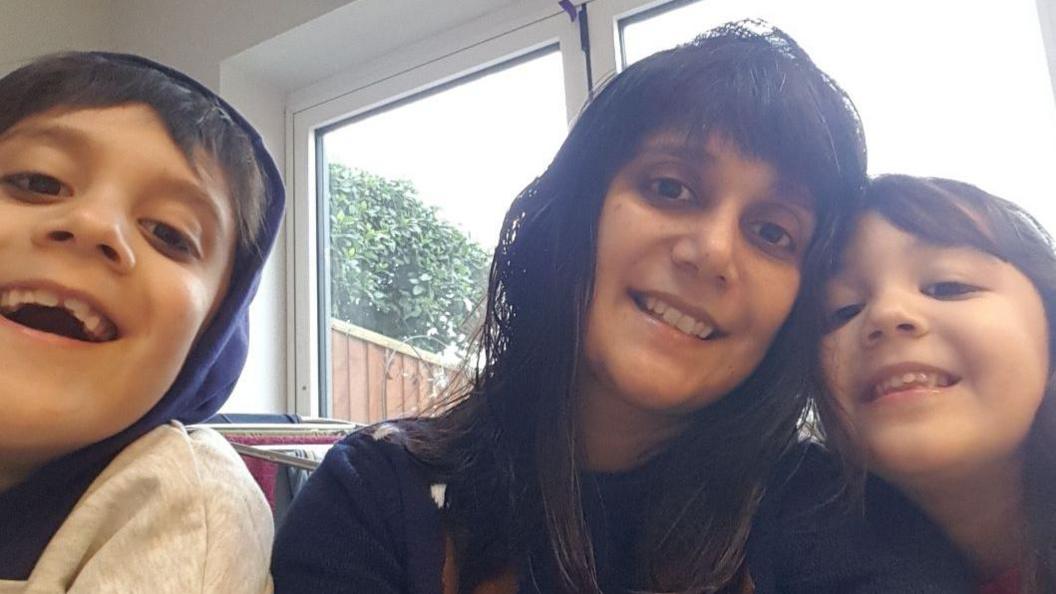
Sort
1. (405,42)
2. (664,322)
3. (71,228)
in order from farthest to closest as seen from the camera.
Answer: (405,42), (664,322), (71,228)

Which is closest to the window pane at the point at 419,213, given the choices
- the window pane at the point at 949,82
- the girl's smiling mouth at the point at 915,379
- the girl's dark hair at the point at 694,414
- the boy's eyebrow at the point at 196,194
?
the window pane at the point at 949,82

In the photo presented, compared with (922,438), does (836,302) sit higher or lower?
higher

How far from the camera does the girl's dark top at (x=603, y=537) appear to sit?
737 millimetres

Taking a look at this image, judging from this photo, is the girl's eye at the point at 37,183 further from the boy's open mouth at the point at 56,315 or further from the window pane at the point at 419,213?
the window pane at the point at 419,213

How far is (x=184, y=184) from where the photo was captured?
30.2 inches

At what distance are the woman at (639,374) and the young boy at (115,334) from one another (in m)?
0.11

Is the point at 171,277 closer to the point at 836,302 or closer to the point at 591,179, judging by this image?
the point at 591,179

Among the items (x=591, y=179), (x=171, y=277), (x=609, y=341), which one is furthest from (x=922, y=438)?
(x=171, y=277)

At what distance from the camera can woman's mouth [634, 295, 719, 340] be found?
799mm

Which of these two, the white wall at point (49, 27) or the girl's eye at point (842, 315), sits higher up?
the white wall at point (49, 27)

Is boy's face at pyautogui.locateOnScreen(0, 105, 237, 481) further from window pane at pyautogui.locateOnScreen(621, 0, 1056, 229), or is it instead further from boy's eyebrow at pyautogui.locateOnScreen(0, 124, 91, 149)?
window pane at pyautogui.locateOnScreen(621, 0, 1056, 229)

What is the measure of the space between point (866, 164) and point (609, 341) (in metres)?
0.31

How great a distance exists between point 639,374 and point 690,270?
10 centimetres

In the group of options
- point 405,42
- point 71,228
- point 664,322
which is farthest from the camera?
point 405,42
